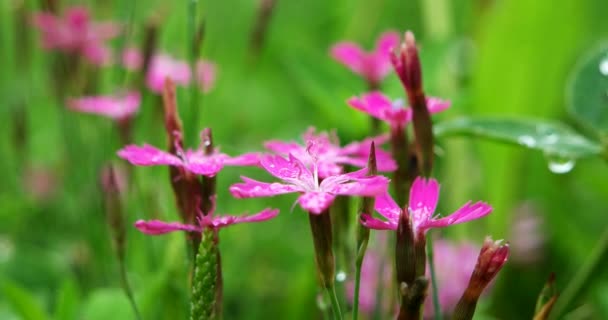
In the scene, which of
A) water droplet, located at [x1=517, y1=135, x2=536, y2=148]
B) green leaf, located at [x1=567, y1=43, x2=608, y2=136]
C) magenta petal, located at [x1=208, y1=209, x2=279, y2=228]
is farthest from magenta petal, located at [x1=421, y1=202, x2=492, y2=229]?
green leaf, located at [x1=567, y1=43, x2=608, y2=136]

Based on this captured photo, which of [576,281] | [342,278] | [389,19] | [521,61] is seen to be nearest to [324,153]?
[342,278]

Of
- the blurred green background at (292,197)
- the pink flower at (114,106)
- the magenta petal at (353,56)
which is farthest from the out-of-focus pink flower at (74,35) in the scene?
the magenta petal at (353,56)

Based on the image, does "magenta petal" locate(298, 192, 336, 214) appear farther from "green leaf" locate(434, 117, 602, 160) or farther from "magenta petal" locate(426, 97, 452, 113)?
"green leaf" locate(434, 117, 602, 160)

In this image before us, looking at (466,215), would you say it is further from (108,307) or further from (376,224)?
(108,307)

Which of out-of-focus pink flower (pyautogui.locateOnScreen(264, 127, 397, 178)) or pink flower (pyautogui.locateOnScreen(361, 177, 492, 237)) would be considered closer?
pink flower (pyautogui.locateOnScreen(361, 177, 492, 237))

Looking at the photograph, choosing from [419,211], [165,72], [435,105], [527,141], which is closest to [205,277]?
[419,211]

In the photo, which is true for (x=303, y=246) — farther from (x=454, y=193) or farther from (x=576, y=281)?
(x=576, y=281)
